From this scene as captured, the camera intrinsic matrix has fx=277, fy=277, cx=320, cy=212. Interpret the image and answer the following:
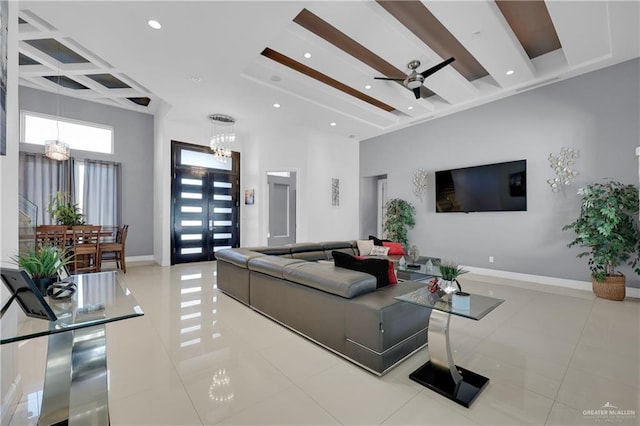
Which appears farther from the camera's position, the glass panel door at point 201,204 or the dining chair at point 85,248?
the glass panel door at point 201,204

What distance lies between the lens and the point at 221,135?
5.96 meters

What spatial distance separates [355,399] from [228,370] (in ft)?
3.39

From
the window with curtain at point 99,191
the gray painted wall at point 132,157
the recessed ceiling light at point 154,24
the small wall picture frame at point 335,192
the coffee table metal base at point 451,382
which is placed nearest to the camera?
the coffee table metal base at point 451,382

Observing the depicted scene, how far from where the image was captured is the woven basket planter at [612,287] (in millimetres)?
4008

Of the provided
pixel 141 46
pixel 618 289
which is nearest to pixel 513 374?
pixel 618 289

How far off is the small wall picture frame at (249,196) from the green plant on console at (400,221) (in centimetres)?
368

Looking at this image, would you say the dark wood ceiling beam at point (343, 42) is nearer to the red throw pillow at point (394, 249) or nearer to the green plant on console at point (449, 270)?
the red throw pillow at point (394, 249)

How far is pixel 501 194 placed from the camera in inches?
215

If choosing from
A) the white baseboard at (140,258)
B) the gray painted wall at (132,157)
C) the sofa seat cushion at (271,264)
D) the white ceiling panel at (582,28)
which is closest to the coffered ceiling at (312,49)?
the white ceiling panel at (582,28)

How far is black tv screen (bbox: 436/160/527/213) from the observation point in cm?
527

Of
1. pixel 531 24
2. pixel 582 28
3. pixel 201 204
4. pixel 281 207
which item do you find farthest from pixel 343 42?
pixel 281 207

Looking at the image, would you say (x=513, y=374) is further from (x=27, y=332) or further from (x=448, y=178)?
(x=448, y=178)

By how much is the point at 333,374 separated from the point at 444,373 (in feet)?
2.71

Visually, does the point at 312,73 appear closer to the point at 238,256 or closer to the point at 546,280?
the point at 238,256
